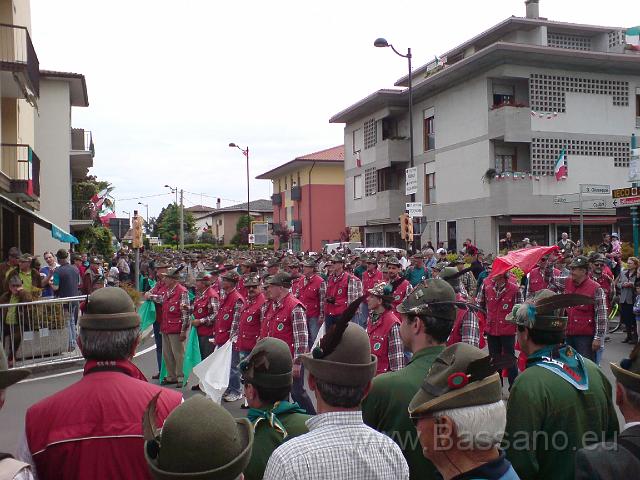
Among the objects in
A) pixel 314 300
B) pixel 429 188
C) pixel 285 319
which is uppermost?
pixel 429 188

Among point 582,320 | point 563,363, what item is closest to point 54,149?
point 582,320

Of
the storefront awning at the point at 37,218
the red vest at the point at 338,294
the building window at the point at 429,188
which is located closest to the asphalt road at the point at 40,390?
the red vest at the point at 338,294

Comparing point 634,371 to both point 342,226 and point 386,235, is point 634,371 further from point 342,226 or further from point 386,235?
point 342,226

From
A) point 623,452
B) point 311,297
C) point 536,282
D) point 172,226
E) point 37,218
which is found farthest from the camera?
point 172,226

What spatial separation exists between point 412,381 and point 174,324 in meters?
→ 7.37

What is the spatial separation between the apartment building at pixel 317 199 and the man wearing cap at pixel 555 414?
5190 cm

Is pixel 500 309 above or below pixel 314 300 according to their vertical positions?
above

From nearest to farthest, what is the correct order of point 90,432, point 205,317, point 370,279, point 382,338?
1. point 90,432
2. point 382,338
3. point 205,317
4. point 370,279

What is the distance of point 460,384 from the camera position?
96.6 inches

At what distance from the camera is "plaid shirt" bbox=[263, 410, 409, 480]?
93.1 inches

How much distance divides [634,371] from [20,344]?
11199 millimetres

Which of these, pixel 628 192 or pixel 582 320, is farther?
pixel 628 192

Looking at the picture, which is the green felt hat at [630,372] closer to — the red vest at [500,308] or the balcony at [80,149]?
the red vest at [500,308]

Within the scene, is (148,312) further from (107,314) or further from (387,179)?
(387,179)
